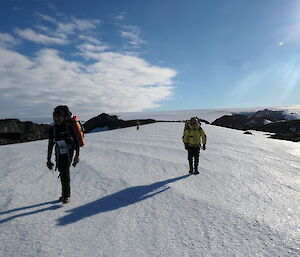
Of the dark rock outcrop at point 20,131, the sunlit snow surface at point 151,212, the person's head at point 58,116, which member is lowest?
the sunlit snow surface at point 151,212

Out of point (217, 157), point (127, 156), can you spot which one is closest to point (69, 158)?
point (127, 156)

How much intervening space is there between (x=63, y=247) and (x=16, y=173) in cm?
452

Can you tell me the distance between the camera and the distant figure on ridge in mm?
4120

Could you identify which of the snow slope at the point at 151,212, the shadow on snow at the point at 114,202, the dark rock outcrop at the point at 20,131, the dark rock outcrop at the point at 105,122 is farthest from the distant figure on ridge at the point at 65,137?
the dark rock outcrop at the point at 105,122

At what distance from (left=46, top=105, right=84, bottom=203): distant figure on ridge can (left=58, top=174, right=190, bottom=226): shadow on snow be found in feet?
1.86

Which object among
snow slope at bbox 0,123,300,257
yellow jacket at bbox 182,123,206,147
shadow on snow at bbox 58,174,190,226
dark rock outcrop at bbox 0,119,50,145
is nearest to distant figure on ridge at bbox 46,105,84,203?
shadow on snow at bbox 58,174,190,226

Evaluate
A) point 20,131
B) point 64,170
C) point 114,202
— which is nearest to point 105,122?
point 20,131

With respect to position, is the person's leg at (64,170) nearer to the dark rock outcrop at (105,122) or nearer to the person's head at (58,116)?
the person's head at (58,116)

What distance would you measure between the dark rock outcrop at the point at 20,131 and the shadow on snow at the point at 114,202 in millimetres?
20055

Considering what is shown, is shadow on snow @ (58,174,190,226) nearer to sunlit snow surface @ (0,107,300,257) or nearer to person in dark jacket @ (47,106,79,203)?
sunlit snow surface @ (0,107,300,257)

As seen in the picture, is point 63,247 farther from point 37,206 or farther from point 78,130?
point 78,130

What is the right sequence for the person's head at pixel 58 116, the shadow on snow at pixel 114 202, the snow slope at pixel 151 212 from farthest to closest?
1. the person's head at pixel 58 116
2. the shadow on snow at pixel 114 202
3. the snow slope at pixel 151 212

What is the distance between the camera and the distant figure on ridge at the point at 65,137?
4120 mm

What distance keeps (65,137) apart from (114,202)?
1536 mm
